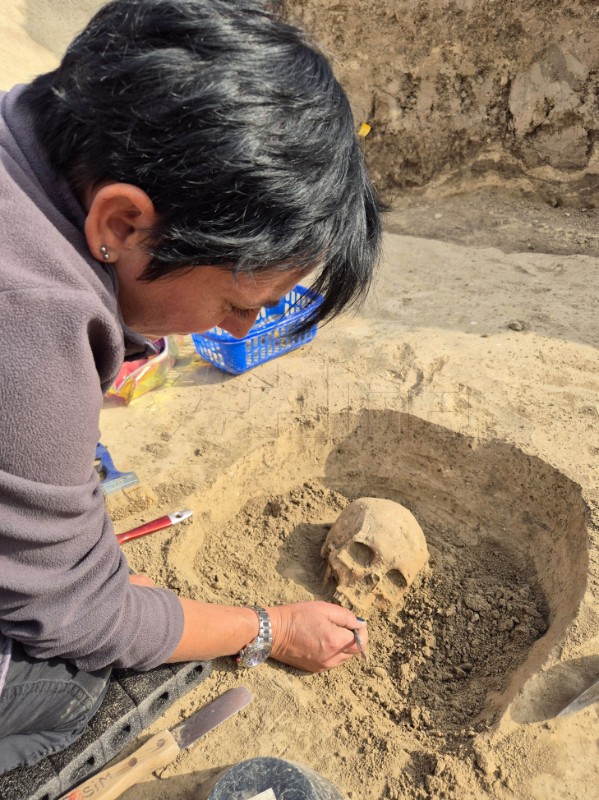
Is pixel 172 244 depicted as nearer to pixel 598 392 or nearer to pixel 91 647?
pixel 91 647

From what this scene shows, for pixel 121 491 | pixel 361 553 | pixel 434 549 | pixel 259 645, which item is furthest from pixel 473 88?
pixel 259 645

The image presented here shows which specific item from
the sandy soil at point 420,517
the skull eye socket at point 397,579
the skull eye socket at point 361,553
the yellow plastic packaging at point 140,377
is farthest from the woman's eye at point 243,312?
the yellow plastic packaging at point 140,377

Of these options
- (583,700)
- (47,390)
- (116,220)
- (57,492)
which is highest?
(116,220)

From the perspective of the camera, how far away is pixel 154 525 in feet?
8.76

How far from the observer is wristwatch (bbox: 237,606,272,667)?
2139 millimetres

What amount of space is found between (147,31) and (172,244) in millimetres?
355

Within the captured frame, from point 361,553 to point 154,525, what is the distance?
827 millimetres

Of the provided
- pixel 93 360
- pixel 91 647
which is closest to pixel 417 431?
pixel 91 647

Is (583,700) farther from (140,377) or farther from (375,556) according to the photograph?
(140,377)

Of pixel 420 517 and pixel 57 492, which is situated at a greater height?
pixel 57 492

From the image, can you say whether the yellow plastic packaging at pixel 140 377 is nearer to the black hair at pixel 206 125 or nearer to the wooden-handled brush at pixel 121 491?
the wooden-handled brush at pixel 121 491

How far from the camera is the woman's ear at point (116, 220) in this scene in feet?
3.83

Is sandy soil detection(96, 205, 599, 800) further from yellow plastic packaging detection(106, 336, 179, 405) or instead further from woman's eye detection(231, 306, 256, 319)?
woman's eye detection(231, 306, 256, 319)

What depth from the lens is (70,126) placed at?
1180mm
